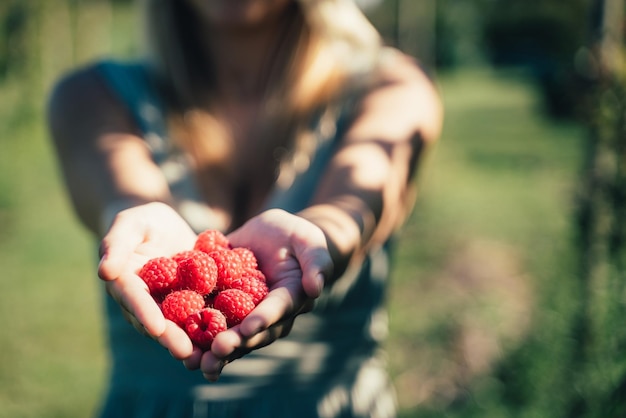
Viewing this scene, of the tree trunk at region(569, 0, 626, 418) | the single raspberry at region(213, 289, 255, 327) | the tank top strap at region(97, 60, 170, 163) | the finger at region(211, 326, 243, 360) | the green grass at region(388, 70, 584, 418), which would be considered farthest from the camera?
the green grass at region(388, 70, 584, 418)

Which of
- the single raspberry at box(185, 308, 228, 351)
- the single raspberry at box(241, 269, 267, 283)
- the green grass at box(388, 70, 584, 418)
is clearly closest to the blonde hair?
the single raspberry at box(241, 269, 267, 283)

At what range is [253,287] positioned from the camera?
1.45 m

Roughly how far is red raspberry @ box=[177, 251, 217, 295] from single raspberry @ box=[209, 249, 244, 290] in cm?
2

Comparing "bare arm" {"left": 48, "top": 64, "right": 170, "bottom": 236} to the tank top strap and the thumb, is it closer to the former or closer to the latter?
the tank top strap

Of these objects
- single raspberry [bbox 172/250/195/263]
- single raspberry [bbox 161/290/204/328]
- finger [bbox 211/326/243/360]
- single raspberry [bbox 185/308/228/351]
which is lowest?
single raspberry [bbox 161/290/204/328]

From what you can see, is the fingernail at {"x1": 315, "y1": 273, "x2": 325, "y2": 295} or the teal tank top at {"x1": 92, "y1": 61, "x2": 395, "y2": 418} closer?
the fingernail at {"x1": 315, "y1": 273, "x2": 325, "y2": 295}

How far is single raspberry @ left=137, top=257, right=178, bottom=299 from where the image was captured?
4.80ft

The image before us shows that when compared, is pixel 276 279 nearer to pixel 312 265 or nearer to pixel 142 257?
pixel 312 265

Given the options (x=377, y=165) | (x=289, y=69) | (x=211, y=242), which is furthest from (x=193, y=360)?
(x=289, y=69)

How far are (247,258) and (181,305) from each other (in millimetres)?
170

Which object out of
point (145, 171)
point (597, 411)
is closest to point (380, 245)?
point (145, 171)

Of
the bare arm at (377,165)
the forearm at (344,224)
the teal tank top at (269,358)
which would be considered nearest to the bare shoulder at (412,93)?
the bare arm at (377,165)

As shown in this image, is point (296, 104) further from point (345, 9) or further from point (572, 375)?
point (572, 375)

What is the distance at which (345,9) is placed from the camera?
7.07 ft
